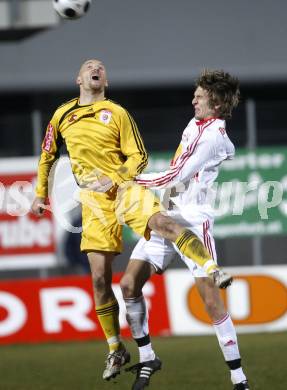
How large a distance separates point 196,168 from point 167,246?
0.61 m

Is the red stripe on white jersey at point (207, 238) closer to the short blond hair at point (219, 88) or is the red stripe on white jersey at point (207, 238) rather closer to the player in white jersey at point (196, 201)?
the player in white jersey at point (196, 201)

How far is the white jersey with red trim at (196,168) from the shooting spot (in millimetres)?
7707

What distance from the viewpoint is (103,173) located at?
26.8 ft

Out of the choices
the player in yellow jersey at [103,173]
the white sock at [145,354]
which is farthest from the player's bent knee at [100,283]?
the white sock at [145,354]

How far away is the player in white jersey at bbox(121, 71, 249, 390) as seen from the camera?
7637 millimetres

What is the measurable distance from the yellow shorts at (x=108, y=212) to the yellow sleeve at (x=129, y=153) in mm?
82

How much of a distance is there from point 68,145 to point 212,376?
8.02ft

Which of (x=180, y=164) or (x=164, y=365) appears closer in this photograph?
(x=180, y=164)

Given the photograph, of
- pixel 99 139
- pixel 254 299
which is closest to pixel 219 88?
pixel 99 139

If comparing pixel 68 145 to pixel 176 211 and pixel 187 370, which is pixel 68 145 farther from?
pixel 187 370

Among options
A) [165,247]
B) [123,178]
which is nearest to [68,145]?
[123,178]

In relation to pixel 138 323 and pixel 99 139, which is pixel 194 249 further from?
pixel 99 139

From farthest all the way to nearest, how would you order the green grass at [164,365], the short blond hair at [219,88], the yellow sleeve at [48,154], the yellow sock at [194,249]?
the green grass at [164,365], the yellow sleeve at [48,154], the short blond hair at [219,88], the yellow sock at [194,249]

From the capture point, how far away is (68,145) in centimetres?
830
